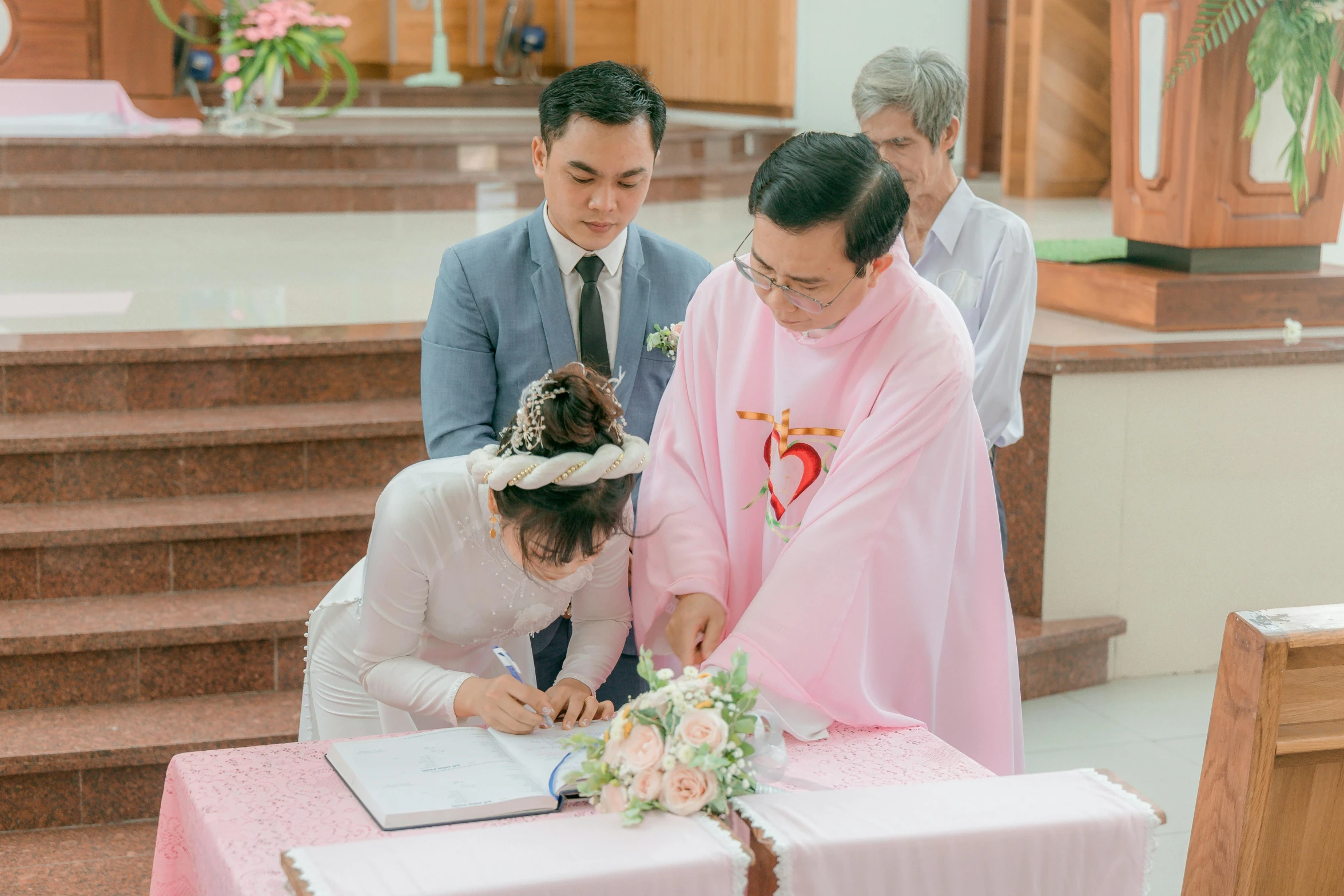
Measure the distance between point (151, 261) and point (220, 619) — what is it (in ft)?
9.28

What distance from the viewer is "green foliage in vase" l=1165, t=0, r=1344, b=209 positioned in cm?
397

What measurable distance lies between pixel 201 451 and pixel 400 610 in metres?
2.17

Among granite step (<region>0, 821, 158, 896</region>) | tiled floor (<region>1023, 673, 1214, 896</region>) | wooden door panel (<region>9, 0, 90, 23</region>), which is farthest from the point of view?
wooden door panel (<region>9, 0, 90, 23</region>)

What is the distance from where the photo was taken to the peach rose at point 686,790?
4.93 feet

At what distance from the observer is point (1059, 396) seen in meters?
4.02

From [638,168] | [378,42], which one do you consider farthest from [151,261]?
[378,42]

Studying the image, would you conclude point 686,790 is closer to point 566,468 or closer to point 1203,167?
point 566,468

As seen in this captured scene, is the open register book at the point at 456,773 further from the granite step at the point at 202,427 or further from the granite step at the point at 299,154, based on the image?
the granite step at the point at 299,154

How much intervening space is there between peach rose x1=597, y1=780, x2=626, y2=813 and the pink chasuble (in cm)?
37

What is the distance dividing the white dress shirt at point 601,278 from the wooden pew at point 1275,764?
3.96 ft

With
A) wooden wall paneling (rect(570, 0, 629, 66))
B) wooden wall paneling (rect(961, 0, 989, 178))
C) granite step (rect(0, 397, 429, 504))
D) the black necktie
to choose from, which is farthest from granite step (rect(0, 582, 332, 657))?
wooden wall paneling (rect(570, 0, 629, 66))

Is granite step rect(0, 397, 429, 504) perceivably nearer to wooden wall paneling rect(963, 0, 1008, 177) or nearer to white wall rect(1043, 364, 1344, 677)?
white wall rect(1043, 364, 1344, 677)

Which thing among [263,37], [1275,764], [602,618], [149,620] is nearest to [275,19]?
[263,37]

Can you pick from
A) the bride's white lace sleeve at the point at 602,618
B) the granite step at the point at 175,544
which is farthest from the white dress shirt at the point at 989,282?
the granite step at the point at 175,544
